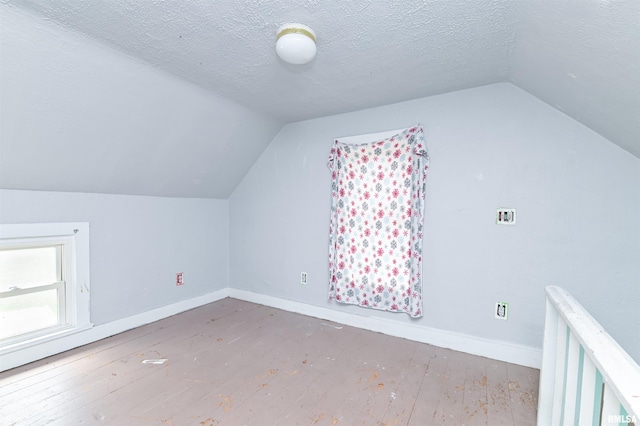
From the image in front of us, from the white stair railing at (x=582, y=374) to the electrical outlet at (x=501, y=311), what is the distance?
0.82 meters

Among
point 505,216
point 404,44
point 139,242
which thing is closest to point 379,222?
point 505,216

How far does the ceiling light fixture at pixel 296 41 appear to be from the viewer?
150cm

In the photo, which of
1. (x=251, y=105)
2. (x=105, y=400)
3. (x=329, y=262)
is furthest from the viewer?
(x=329, y=262)

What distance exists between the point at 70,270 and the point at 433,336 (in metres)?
2.95

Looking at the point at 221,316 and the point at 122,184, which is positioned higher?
the point at 122,184

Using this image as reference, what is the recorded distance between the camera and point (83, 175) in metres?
2.23

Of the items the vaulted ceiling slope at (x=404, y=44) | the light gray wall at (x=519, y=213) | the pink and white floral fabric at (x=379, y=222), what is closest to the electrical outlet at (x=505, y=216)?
the light gray wall at (x=519, y=213)

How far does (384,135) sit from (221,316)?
7.82ft

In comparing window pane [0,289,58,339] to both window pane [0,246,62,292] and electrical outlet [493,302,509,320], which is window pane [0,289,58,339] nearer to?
window pane [0,246,62,292]

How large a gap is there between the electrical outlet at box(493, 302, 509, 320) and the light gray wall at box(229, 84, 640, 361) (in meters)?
0.03

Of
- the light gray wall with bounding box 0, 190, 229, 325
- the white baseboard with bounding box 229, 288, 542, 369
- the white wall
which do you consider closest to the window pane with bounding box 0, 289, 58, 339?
the light gray wall with bounding box 0, 190, 229, 325

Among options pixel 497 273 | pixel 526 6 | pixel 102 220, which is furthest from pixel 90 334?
pixel 526 6

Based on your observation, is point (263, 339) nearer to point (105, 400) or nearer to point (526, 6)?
point (105, 400)

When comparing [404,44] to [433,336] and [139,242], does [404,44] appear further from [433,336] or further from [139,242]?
[139,242]
